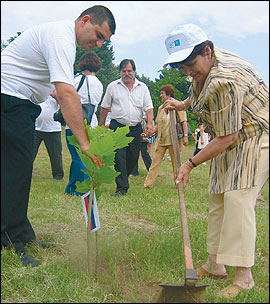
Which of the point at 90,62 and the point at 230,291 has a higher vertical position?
the point at 90,62

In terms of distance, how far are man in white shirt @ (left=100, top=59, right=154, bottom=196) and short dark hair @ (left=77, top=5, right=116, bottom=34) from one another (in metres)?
3.08

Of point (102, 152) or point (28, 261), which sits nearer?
point (102, 152)

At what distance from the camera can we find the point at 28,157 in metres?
2.94

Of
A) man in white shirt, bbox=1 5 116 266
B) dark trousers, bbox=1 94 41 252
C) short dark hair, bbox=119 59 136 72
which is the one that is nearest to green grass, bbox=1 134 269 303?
dark trousers, bbox=1 94 41 252

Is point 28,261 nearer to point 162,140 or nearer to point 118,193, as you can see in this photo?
point 118,193

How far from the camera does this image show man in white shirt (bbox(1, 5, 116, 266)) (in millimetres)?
2615

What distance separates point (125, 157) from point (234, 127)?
3608mm

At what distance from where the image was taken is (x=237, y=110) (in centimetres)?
245

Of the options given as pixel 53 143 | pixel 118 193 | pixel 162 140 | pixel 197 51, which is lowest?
pixel 118 193

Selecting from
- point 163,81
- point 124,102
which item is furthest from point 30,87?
point 163,81

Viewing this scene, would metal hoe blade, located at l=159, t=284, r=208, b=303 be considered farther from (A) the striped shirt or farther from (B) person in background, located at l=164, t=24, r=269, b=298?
(A) the striped shirt

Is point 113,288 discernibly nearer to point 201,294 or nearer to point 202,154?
point 201,294

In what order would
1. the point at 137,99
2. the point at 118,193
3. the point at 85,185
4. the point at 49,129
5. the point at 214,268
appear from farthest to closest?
the point at 49,129 < the point at 137,99 < the point at 118,193 < the point at 214,268 < the point at 85,185

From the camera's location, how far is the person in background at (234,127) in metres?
2.48
